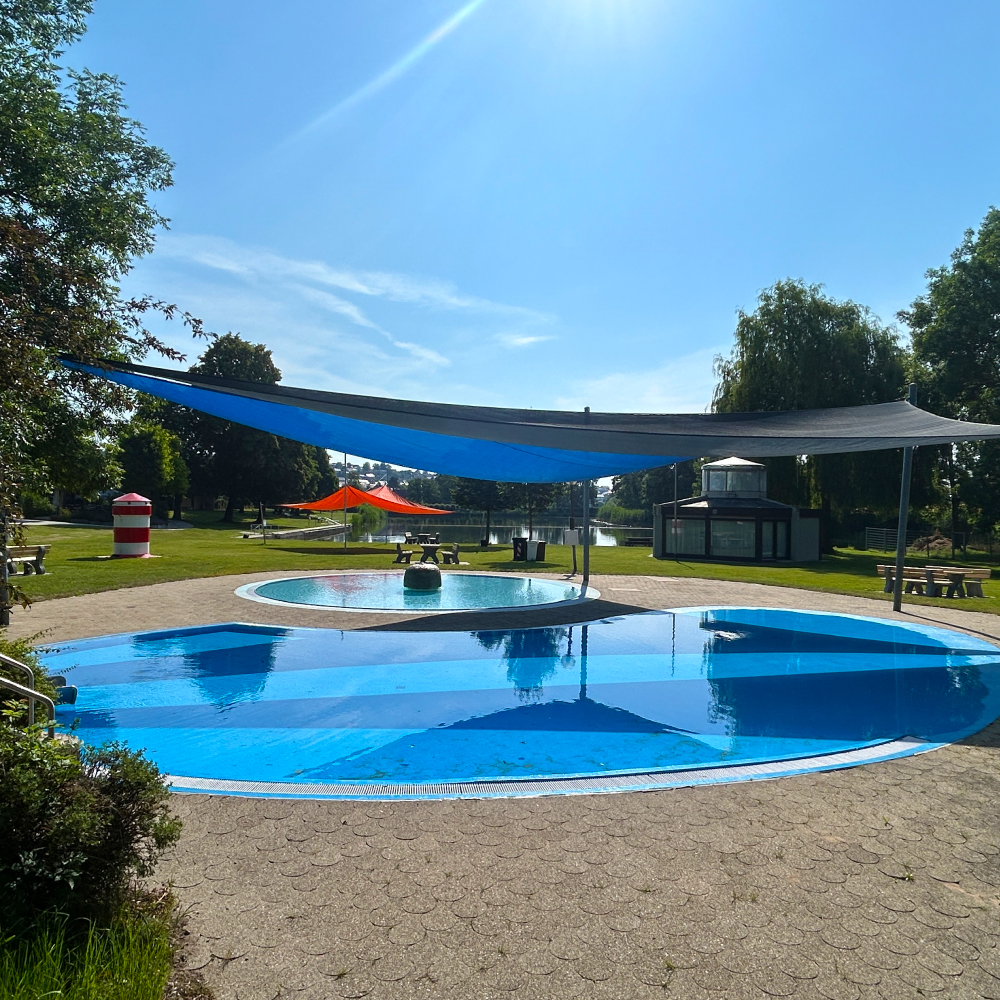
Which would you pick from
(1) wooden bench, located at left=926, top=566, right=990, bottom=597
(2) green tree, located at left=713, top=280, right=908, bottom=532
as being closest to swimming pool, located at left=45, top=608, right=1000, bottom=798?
(1) wooden bench, located at left=926, top=566, right=990, bottom=597

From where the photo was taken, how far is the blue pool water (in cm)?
1112

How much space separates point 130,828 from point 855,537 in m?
35.1

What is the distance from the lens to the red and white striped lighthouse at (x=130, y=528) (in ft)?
56.2

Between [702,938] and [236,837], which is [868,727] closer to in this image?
[702,938]

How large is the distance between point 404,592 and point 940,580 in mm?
10225

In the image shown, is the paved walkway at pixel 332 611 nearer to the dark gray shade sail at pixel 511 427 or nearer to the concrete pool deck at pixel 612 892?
the dark gray shade sail at pixel 511 427

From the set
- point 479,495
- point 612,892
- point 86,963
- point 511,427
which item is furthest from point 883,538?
point 86,963

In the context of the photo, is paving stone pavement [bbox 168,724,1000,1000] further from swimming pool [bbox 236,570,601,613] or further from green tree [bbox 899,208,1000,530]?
green tree [bbox 899,208,1000,530]

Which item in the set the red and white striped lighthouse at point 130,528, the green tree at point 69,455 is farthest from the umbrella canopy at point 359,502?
the green tree at point 69,455

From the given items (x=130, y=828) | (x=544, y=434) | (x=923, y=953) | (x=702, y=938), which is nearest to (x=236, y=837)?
(x=130, y=828)

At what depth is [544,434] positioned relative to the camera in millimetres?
6699

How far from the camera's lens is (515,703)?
237 inches

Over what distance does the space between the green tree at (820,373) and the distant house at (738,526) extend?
260 cm

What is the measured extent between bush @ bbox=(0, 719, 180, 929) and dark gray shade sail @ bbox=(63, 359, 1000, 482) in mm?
3499
